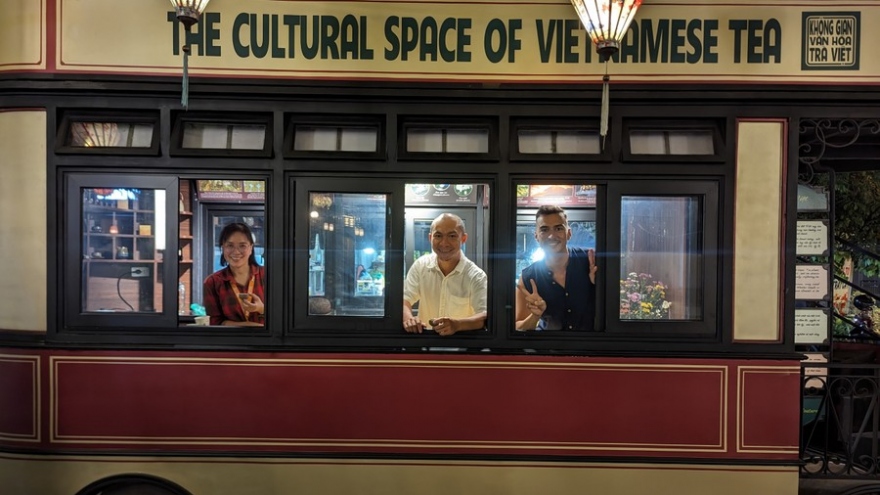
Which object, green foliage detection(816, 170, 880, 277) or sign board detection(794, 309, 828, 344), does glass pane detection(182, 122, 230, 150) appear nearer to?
sign board detection(794, 309, 828, 344)

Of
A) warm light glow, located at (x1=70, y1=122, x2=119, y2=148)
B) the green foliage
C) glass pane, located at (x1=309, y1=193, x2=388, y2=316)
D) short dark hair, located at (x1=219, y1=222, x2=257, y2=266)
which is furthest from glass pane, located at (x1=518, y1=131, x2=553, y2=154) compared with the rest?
the green foliage

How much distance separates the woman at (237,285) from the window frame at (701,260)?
245cm

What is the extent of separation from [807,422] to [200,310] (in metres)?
5.43

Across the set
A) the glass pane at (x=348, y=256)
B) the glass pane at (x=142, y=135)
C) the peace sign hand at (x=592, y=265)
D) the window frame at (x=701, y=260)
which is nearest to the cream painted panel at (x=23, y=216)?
the glass pane at (x=142, y=135)

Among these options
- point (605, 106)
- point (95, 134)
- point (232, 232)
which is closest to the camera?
point (605, 106)

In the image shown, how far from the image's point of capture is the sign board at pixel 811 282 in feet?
12.8

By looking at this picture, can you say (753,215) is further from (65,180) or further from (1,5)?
(1,5)

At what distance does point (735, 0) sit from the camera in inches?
137

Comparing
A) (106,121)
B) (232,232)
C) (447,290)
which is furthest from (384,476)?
(106,121)

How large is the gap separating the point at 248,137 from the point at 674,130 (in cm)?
302

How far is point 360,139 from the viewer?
3.58 meters

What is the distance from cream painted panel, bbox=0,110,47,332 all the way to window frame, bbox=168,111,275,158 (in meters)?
0.88

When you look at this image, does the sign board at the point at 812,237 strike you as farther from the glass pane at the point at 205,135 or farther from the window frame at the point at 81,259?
the window frame at the point at 81,259

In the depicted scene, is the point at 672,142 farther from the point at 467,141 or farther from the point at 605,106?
the point at 467,141
